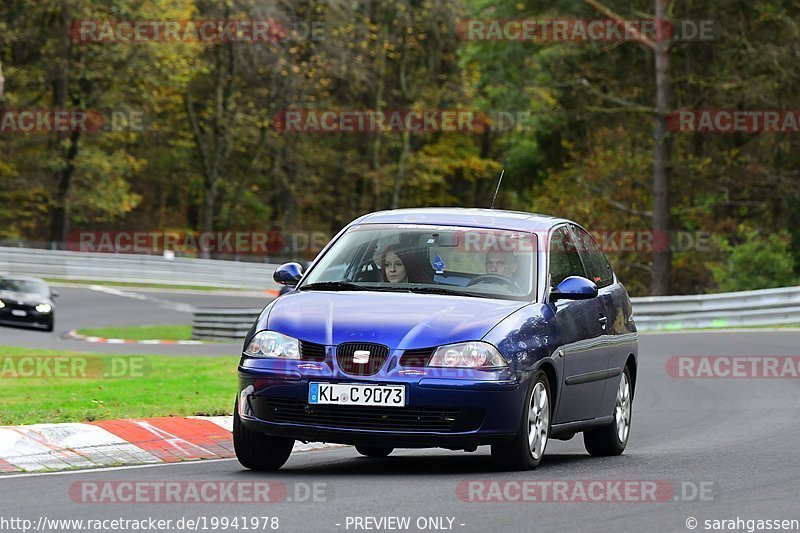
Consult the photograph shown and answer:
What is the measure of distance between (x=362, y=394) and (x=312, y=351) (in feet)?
1.33

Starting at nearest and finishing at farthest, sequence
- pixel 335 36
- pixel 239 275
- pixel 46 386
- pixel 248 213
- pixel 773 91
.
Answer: pixel 46 386 < pixel 773 91 < pixel 239 275 < pixel 335 36 < pixel 248 213

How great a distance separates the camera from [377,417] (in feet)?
29.8

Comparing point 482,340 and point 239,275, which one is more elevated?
point 482,340

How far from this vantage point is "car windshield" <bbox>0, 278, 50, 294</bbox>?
35062 millimetres

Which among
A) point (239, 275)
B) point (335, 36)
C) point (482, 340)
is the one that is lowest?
point (239, 275)

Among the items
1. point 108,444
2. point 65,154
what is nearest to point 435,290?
point 108,444

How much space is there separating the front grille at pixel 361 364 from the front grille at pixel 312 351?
101mm

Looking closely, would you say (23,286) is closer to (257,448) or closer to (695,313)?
(695,313)

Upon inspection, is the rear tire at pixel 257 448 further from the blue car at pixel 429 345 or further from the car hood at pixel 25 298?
the car hood at pixel 25 298

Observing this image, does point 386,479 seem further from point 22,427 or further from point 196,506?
point 22,427

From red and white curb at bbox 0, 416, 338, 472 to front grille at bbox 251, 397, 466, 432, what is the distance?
1.60 metres

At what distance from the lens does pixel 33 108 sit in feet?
183

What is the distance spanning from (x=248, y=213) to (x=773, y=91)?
3620 centimetres

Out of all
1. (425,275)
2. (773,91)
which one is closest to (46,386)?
(425,275)
